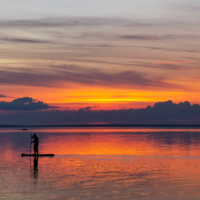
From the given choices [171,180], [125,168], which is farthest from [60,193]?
[125,168]

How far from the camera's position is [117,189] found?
22.9m

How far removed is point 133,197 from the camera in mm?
20391

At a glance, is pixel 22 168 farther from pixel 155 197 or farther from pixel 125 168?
pixel 155 197

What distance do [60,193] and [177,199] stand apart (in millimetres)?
7617

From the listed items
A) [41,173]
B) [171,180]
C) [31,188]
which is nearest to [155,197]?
[171,180]

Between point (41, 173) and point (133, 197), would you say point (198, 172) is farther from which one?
point (41, 173)

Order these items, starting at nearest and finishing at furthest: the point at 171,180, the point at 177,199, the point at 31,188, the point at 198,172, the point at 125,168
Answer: the point at 177,199
the point at 31,188
the point at 171,180
the point at 198,172
the point at 125,168

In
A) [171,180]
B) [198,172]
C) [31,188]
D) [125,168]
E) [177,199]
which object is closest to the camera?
[177,199]

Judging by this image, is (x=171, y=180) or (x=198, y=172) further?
(x=198, y=172)

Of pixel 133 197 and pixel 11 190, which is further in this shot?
pixel 11 190

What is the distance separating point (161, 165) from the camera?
35.6 metres

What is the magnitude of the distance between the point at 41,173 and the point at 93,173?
4904mm

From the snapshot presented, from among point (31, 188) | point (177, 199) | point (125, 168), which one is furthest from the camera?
point (125, 168)

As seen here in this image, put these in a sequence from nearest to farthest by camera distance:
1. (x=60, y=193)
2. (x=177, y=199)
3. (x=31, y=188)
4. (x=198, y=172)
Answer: (x=177, y=199) < (x=60, y=193) < (x=31, y=188) < (x=198, y=172)
